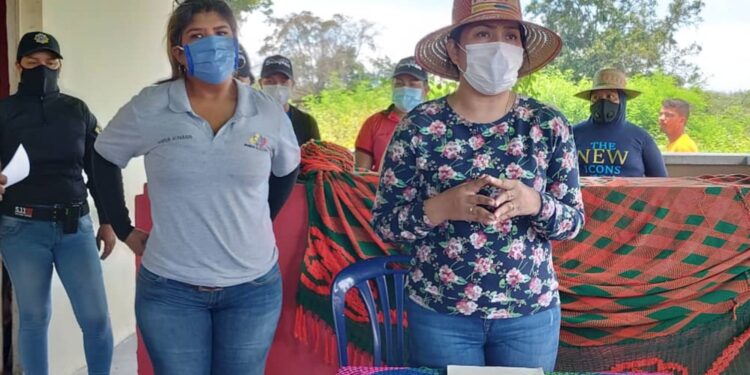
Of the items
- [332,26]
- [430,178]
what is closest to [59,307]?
[430,178]

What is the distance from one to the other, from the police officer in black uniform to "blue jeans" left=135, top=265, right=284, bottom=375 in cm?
101

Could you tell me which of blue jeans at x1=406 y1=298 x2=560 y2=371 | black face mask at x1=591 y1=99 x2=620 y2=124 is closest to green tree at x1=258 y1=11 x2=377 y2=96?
black face mask at x1=591 y1=99 x2=620 y2=124

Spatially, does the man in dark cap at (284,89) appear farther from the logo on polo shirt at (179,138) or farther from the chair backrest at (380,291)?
the logo on polo shirt at (179,138)

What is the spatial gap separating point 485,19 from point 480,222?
42cm

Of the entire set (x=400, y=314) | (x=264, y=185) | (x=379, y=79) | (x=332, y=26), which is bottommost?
(x=400, y=314)

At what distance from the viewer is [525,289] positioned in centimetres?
127

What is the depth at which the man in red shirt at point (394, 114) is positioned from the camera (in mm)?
3350

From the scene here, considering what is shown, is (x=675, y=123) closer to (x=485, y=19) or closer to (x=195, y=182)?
(x=485, y=19)

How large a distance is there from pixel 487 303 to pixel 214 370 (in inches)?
25.3

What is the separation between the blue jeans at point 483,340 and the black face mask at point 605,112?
2304mm

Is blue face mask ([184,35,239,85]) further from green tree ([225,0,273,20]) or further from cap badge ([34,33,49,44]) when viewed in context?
green tree ([225,0,273,20])

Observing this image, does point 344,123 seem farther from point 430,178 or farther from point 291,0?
point 430,178

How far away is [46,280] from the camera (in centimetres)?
230

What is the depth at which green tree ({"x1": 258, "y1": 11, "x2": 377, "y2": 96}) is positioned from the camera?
5043 millimetres
